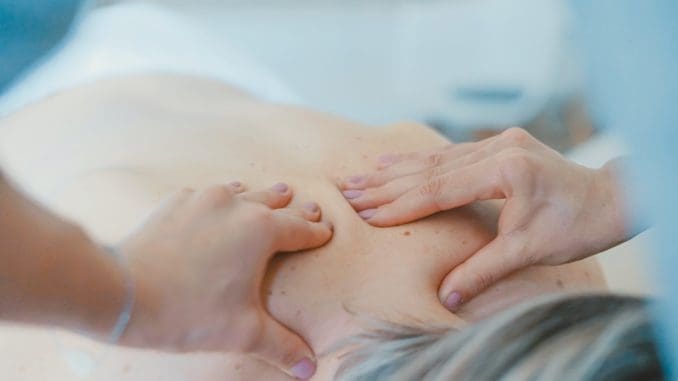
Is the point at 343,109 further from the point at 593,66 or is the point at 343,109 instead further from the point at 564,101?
the point at 593,66

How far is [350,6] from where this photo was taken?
1.46 metres

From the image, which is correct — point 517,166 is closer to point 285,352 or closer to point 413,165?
point 413,165

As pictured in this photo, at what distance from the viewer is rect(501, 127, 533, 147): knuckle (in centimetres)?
78

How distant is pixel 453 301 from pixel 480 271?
0.03 metres

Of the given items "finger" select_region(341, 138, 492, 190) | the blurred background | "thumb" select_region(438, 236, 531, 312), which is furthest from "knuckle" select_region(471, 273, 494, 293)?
the blurred background

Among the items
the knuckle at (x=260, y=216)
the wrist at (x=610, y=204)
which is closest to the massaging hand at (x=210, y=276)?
the knuckle at (x=260, y=216)

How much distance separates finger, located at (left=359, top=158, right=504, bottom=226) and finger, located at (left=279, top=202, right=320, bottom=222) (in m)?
0.04

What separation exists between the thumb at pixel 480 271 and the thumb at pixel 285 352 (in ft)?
0.39

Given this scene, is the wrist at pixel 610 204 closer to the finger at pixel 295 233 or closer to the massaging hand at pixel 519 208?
the massaging hand at pixel 519 208

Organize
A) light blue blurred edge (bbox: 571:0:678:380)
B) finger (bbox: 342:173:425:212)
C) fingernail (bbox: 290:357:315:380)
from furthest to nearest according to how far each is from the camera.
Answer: finger (bbox: 342:173:425:212)
fingernail (bbox: 290:357:315:380)
light blue blurred edge (bbox: 571:0:678:380)

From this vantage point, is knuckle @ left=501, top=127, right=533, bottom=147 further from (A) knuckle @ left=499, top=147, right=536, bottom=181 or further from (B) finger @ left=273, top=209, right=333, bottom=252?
(B) finger @ left=273, top=209, right=333, bottom=252

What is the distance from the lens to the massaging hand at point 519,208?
2.38ft

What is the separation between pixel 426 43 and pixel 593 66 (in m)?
0.99

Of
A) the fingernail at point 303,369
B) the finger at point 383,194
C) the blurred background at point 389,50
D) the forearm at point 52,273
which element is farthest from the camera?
the blurred background at point 389,50
